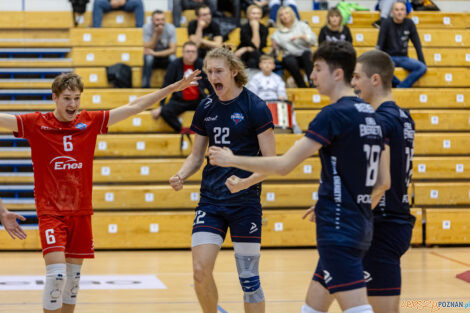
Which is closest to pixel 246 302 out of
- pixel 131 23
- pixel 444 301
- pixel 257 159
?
pixel 257 159

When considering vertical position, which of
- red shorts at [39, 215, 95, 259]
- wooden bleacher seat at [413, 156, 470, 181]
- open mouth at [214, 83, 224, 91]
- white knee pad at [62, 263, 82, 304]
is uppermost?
open mouth at [214, 83, 224, 91]

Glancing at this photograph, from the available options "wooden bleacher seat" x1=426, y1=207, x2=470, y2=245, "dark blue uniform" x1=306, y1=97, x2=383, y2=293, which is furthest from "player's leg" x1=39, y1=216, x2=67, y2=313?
"wooden bleacher seat" x1=426, y1=207, x2=470, y2=245

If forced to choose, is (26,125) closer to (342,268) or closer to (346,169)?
(346,169)

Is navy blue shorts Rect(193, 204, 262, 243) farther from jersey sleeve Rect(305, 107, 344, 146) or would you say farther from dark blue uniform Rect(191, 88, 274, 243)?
jersey sleeve Rect(305, 107, 344, 146)

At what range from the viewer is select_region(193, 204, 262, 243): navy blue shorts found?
4.41 metres

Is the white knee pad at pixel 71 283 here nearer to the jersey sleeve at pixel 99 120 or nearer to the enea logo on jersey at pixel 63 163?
the enea logo on jersey at pixel 63 163

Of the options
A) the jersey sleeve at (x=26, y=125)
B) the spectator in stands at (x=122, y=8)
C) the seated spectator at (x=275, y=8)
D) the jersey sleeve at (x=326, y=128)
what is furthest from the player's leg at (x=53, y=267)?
the seated spectator at (x=275, y=8)

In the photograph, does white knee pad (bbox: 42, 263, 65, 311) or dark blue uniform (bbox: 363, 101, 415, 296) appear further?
white knee pad (bbox: 42, 263, 65, 311)

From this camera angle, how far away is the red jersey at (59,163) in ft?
14.8

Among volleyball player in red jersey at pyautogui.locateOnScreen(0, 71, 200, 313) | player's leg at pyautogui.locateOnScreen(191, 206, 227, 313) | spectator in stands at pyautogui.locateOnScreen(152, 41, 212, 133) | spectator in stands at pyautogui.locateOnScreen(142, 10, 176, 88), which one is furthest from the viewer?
spectator in stands at pyautogui.locateOnScreen(142, 10, 176, 88)

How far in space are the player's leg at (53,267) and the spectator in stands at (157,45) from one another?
23.9 ft

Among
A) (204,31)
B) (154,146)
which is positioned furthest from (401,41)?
(154,146)

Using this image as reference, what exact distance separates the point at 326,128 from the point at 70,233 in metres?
2.21

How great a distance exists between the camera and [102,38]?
40.2ft
